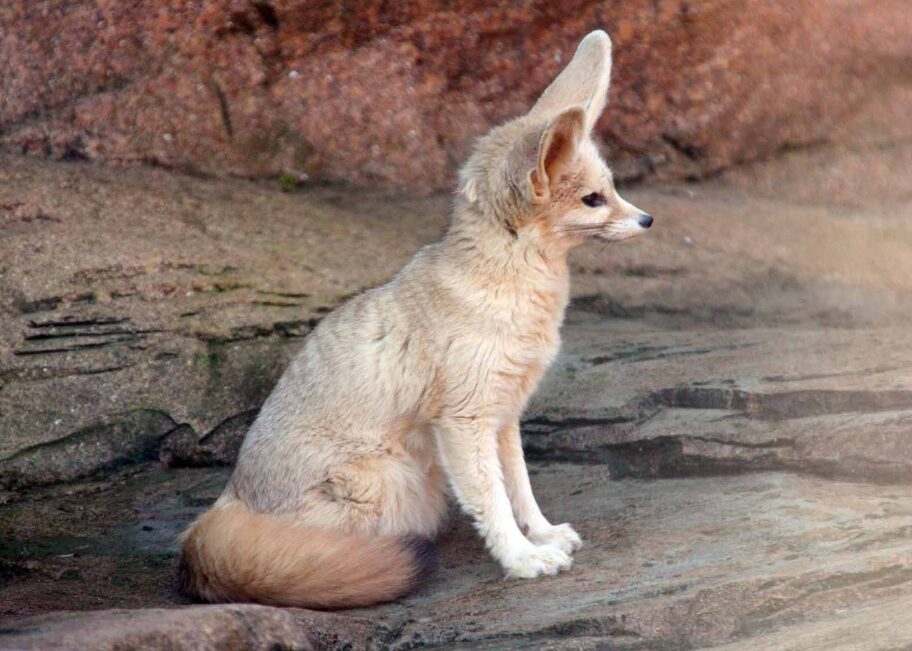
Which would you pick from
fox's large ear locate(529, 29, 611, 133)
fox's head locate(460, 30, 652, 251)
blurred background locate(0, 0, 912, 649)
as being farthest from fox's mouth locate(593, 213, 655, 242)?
blurred background locate(0, 0, 912, 649)

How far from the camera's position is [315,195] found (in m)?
7.03

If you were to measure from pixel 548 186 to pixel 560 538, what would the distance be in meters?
1.28

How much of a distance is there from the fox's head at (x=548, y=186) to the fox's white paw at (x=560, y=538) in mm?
1055

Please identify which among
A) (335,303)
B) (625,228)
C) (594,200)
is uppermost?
(594,200)

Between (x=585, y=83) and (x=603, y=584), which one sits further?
(x=585, y=83)

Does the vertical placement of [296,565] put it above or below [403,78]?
below

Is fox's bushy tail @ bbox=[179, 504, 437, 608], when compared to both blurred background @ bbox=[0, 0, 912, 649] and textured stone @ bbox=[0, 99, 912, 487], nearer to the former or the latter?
blurred background @ bbox=[0, 0, 912, 649]

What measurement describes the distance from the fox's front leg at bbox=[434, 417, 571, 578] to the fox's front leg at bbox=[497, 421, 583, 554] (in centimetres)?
14

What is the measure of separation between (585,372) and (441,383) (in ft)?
4.98

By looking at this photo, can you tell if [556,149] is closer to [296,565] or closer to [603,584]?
[603,584]

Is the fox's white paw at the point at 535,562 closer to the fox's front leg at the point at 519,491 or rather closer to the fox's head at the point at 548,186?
the fox's front leg at the point at 519,491

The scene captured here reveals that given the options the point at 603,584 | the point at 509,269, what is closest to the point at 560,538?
the point at 603,584

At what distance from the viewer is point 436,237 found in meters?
6.59

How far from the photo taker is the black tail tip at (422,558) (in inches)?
166
